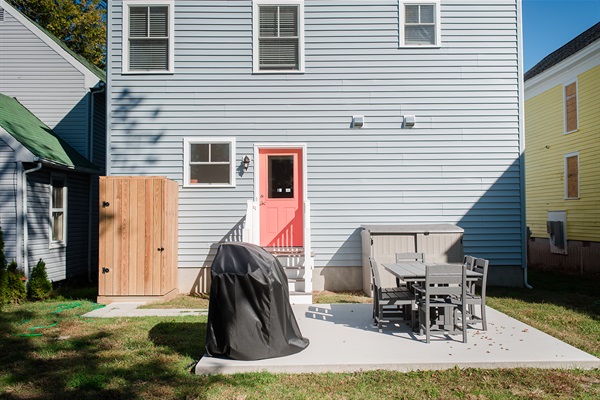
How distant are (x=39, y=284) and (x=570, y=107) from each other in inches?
570

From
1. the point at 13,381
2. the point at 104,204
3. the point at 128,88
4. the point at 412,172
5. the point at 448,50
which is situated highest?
the point at 448,50

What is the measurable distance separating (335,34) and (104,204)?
5.57m

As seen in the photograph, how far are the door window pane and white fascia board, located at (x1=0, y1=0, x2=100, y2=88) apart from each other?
5413 mm

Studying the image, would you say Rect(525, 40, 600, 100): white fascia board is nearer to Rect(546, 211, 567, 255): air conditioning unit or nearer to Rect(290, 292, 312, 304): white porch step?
Rect(546, 211, 567, 255): air conditioning unit

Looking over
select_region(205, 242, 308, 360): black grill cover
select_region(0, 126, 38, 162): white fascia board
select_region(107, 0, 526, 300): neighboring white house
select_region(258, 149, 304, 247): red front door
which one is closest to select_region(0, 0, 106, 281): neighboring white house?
select_region(0, 126, 38, 162): white fascia board

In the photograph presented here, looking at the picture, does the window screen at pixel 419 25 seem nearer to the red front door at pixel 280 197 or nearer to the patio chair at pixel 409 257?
the red front door at pixel 280 197

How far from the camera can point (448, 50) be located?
9.12 m

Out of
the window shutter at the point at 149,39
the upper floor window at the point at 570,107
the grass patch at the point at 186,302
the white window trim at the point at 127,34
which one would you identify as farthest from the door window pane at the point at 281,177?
the upper floor window at the point at 570,107

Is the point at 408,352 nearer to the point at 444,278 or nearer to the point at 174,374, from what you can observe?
the point at 444,278

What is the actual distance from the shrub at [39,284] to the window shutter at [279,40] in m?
5.78

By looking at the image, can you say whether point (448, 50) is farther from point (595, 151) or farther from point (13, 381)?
point (13, 381)

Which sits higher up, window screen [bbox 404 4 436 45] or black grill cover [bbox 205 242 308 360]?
window screen [bbox 404 4 436 45]

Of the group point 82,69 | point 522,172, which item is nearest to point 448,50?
point 522,172

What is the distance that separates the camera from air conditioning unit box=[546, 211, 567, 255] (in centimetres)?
1330
